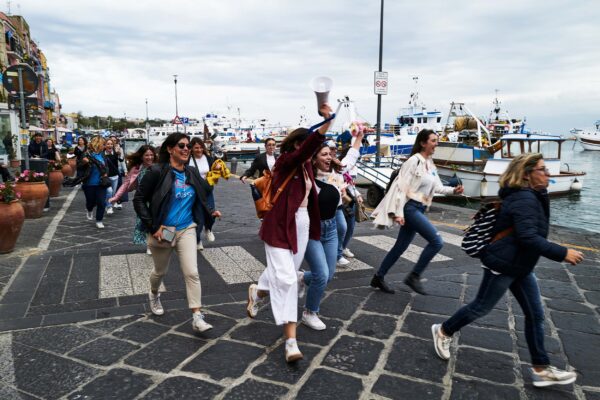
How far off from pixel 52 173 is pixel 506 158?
656 inches

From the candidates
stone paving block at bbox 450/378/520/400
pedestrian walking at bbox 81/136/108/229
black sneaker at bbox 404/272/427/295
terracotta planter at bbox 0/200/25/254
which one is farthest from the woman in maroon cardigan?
pedestrian walking at bbox 81/136/108/229

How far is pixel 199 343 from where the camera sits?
3.46 m

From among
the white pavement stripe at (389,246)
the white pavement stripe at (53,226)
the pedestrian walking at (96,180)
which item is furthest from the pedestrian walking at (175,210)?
the pedestrian walking at (96,180)

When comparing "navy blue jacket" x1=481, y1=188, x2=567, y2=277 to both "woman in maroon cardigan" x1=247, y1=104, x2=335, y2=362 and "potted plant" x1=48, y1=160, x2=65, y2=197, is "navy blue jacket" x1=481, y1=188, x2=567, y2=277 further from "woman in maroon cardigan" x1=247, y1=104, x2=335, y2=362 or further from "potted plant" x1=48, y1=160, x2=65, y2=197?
"potted plant" x1=48, y1=160, x2=65, y2=197

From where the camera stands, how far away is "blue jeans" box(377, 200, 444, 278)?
4418 millimetres

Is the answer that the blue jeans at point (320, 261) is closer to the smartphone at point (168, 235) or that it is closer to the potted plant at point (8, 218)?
the smartphone at point (168, 235)

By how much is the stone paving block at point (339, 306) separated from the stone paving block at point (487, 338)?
998 millimetres

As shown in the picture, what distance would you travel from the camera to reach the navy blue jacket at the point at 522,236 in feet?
8.80

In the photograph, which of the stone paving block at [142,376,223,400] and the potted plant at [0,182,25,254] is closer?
the stone paving block at [142,376,223,400]

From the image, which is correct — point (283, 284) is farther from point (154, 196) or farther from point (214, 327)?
point (154, 196)

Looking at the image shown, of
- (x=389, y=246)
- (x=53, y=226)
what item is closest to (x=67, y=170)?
(x=53, y=226)

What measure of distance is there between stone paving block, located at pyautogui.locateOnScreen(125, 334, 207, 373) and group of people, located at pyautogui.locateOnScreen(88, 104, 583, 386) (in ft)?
0.63

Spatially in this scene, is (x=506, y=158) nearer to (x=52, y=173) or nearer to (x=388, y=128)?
(x=52, y=173)

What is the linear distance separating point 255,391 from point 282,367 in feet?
1.10
